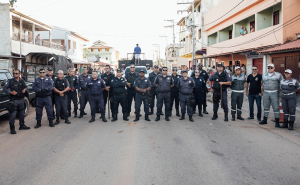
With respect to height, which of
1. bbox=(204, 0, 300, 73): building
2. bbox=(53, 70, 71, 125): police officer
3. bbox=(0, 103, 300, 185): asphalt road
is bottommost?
bbox=(0, 103, 300, 185): asphalt road

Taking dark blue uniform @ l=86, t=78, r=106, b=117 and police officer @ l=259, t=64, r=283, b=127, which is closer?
police officer @ l=259, t=64, r=283, b=127

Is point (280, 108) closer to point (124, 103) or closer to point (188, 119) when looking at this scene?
point (188, 119)

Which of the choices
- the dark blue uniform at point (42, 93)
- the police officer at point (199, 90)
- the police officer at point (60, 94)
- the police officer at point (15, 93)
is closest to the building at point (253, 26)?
the police officer at point (199, 90)

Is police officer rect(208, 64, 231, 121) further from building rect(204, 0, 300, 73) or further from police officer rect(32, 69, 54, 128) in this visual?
building rect(204, 0, 300, 73)

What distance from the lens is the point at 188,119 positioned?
29.5ft

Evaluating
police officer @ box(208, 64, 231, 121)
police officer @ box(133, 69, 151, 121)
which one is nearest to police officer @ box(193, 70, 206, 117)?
police officer @ box(208, 64, 231, 121)

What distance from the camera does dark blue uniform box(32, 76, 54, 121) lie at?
7.93 metres

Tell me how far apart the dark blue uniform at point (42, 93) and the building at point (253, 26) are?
13.6m

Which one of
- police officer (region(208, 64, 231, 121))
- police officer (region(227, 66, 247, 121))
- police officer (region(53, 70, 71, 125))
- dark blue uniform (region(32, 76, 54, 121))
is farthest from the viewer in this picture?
police officer (region(208, 64, 231, 121))

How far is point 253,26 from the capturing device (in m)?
21.5

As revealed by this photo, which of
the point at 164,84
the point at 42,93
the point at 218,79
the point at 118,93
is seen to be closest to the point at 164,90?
the point at 164,84

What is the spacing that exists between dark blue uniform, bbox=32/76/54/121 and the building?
44.8ft

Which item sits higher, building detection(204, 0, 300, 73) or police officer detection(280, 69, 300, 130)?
building detection(204, 0, 300, 73)

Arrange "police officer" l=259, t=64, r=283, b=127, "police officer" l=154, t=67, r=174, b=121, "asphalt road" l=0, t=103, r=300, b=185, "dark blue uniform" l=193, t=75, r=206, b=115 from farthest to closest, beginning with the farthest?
1. "dark blue uniform" l=193, t=75, r=206, b=115
2. "police officer" l=154, t=67, r=174, b=121
3. "police officer" l=259, t=64, r=283, b=127
4. "asphalt road" l=0, t=103, r=300, b=185
